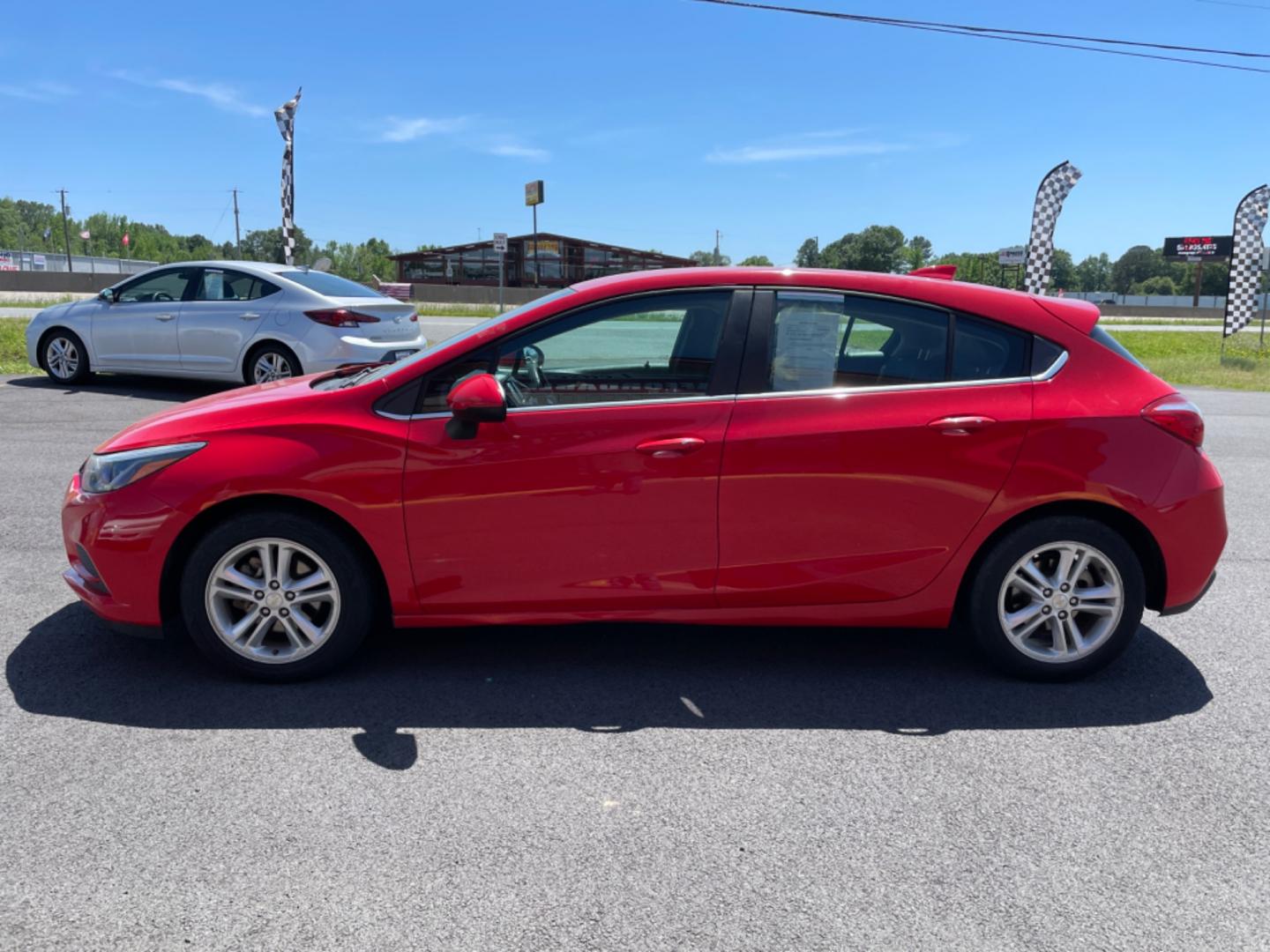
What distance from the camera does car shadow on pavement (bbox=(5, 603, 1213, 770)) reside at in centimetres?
366

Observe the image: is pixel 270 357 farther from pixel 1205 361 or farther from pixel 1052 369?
pixel 1205 361

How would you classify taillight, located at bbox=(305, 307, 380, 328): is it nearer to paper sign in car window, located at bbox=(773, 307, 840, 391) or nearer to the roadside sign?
paper sign in car window, located at bbox=(773, 307, 840, 391)

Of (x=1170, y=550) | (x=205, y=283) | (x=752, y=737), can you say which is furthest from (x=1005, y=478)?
(x=205, y=283)

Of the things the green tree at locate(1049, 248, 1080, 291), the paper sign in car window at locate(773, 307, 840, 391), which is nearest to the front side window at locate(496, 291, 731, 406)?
the paper sign in car window at locate(773, 307, 840, 391)

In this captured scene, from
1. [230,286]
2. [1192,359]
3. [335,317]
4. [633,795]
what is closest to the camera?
[633,795]

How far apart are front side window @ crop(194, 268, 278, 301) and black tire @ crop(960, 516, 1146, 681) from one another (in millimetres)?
9140

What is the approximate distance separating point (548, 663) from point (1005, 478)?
1.97 metres

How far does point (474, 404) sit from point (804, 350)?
4.31 feet

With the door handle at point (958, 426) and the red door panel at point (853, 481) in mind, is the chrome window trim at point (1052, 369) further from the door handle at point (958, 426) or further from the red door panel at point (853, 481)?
the door handle at point (958, 426)

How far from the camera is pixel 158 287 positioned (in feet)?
38.2

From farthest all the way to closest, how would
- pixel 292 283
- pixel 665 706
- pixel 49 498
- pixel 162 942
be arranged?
pixel 292 283 < pixel 49 498 < pixel 665 706 < pixel 162 942

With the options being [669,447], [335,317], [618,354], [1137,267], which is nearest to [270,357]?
[335,317]

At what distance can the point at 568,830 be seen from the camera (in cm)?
292

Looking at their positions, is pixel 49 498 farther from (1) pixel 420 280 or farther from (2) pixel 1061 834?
(1) pixel 420 280
